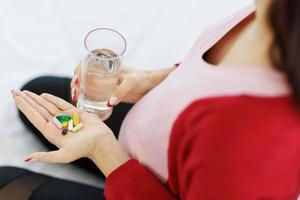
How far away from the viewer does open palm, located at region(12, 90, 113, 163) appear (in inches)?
32.8

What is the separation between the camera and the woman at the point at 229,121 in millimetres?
588

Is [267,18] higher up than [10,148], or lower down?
higher up

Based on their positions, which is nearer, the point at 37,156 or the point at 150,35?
the point at 37,156

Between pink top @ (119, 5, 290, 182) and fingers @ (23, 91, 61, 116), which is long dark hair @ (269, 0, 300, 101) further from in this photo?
fingers @ (23, 91, 61, 116)

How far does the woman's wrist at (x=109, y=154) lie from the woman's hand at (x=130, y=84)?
0.10 metres

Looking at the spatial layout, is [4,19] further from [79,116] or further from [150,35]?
[79,116]

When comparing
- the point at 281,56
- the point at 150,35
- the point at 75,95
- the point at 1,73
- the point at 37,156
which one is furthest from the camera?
the point at 150,35

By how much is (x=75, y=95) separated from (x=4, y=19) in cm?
41

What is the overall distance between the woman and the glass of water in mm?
137

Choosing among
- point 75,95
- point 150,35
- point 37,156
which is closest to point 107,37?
point 75,95

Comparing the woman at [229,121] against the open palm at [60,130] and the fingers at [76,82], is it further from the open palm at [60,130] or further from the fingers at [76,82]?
the fingers at [76,82]

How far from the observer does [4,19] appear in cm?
124

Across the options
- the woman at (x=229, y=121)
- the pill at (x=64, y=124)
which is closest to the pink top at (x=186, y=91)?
the woman at (x=229, y=121)

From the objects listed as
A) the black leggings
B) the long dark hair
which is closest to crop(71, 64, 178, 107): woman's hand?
the black leggings
